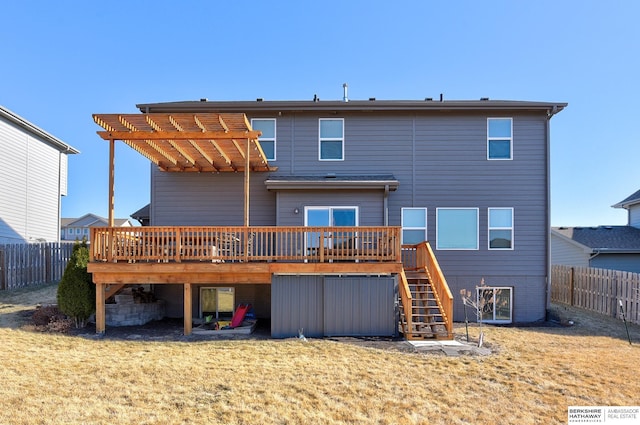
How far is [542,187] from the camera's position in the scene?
11.8 m

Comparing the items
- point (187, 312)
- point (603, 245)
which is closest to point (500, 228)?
point (187, 312)

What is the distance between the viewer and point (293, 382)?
18.9ft

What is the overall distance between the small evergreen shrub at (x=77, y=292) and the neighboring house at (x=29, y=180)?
35.9 ft

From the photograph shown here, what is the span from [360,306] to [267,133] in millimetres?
6010

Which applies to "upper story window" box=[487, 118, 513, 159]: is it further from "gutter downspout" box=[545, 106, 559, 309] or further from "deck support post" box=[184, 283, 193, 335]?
"deck support post" box=[184, 283, 193, 335]

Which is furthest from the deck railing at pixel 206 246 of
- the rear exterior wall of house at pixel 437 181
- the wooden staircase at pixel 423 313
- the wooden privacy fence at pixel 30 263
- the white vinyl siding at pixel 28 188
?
the white vinyl siding at pixel 28 188

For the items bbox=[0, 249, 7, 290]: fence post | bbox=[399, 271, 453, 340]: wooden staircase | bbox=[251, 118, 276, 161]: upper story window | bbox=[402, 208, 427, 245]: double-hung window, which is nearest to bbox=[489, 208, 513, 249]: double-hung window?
bbox=[402, 208, 427, 245]: double-hung window

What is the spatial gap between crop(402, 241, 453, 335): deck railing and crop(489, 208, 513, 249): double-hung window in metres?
2.45

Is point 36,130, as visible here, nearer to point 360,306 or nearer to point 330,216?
point 330,216

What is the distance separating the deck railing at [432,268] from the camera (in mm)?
8602

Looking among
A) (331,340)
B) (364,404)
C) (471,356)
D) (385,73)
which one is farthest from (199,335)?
(385,73)

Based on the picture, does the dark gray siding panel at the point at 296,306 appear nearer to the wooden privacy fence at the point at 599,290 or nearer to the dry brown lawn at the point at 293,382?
the dry brown lawn at the point at 293,382

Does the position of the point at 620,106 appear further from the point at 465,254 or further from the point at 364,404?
the point at 364,404

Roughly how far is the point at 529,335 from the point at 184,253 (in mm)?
8637
